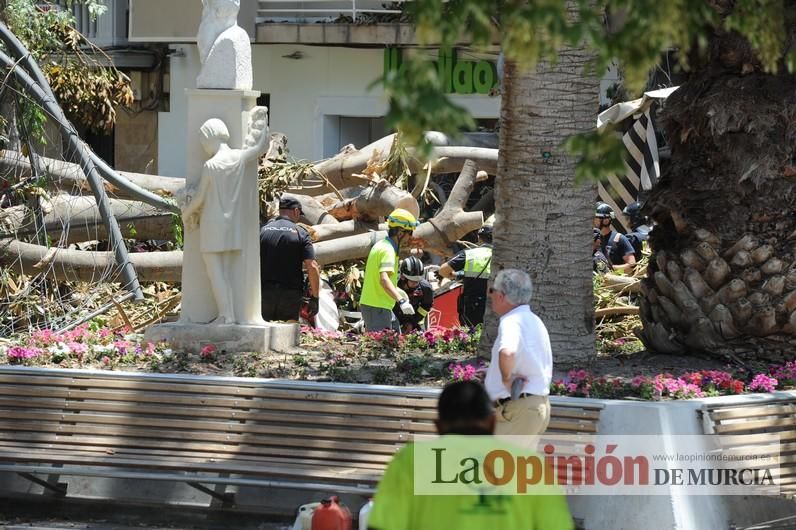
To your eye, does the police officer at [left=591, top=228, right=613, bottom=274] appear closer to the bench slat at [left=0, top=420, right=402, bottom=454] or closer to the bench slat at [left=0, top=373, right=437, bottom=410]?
the bench slat at [left=0, top=373, right=437, bottom=410]

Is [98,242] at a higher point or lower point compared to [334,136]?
lower

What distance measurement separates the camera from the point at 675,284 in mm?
10094

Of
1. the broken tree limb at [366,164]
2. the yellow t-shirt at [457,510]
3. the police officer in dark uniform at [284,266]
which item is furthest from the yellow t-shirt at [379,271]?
the yellow t-shirt at [457,510]

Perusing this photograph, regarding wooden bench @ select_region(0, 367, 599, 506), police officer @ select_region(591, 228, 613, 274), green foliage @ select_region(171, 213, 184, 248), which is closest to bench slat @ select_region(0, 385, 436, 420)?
wooden bench @ select_region(0, 367, 599, 506)

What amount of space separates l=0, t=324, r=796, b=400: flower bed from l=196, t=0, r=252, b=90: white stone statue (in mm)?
1946

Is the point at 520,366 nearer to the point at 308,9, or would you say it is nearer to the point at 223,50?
the point at 223,50

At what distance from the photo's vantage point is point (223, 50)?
10438 mm

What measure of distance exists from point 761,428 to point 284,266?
461cm

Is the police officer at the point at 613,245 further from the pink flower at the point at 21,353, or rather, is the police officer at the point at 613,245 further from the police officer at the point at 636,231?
the pink flower at the point at 21,353

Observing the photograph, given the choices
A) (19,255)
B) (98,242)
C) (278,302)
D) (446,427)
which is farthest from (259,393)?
(98,242)

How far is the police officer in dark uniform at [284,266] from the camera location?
38.5 ft

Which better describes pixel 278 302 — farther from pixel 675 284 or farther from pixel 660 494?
pixel 660 494

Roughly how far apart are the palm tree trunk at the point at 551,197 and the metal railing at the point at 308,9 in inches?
632

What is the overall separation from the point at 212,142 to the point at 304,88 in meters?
16.4
